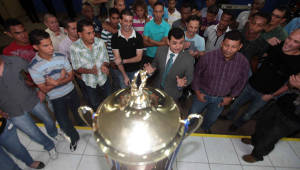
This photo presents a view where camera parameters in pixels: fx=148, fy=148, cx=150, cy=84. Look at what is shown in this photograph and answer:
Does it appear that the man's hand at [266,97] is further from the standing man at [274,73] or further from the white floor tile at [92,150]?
the white floor tile at [92,150]

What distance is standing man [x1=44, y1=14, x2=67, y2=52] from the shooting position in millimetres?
3080

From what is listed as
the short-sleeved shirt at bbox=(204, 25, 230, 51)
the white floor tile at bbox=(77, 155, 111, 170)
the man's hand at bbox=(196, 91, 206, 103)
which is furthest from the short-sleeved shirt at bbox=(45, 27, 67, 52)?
the short-sleeved shirt at bbox=(204, 25, 230, 51)

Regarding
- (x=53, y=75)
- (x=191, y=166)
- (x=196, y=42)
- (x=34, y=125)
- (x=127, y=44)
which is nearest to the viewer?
(x=53, y=75)

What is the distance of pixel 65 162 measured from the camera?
2590 mm

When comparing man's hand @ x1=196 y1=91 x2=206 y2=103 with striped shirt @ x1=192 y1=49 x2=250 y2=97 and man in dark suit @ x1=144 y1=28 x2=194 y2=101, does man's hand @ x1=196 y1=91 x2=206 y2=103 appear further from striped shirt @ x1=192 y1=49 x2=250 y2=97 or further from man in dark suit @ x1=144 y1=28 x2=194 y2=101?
man in dark suit @ x1=144 y1=28 x2=194 y2=101

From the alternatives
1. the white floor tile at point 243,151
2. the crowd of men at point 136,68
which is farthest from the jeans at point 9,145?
the white floor tile at point 243,151


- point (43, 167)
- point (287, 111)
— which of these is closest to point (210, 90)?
point (287, 111)

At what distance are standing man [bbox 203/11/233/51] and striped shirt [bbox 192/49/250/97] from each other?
3.61ft

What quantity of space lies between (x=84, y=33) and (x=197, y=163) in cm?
293

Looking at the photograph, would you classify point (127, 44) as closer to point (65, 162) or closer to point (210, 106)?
point (210, 106)

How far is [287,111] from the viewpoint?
2.13m

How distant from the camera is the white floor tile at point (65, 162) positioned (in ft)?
8.29

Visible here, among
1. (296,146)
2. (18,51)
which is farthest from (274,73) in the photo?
(18,51)

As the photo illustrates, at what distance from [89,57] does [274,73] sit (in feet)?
10.4
